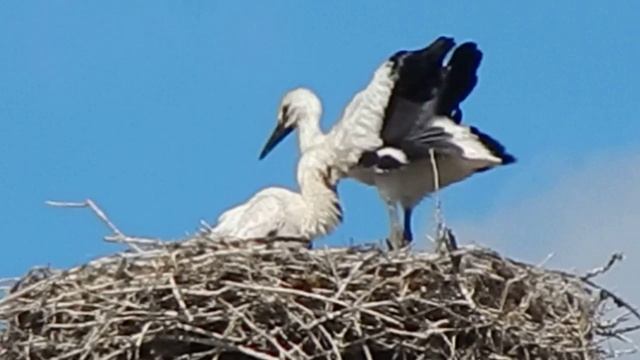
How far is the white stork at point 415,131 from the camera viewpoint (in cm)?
998

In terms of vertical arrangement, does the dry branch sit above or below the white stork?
below

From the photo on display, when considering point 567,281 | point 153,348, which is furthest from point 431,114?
point 153,348

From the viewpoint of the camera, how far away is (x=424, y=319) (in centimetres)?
761

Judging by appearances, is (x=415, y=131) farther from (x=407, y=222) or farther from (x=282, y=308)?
(x=282, y=308)

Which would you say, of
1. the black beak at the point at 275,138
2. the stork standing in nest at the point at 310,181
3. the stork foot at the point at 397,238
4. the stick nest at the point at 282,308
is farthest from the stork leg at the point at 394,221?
the stick nest at the point at 282,308

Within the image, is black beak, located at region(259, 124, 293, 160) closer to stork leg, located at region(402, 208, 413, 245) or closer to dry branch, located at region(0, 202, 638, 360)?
stork leg, located at region(402, 208, 413, 245)

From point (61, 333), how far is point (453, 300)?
1.23 meters

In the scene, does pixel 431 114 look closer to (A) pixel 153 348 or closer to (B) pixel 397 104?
(B) pixel 397 104

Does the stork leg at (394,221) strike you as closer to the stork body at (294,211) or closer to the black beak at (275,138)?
the stork body at (294,211)

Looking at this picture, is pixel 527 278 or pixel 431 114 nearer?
pixel 527 278

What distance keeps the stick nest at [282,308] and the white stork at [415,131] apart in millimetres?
2043

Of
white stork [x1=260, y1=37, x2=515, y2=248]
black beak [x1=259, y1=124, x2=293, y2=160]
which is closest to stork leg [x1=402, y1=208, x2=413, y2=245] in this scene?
white stork [x1=260, y1=37, x2=515, y2=248]

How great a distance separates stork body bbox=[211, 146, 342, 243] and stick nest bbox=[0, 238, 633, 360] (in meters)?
1.22

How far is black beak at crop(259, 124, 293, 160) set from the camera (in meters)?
10.9
